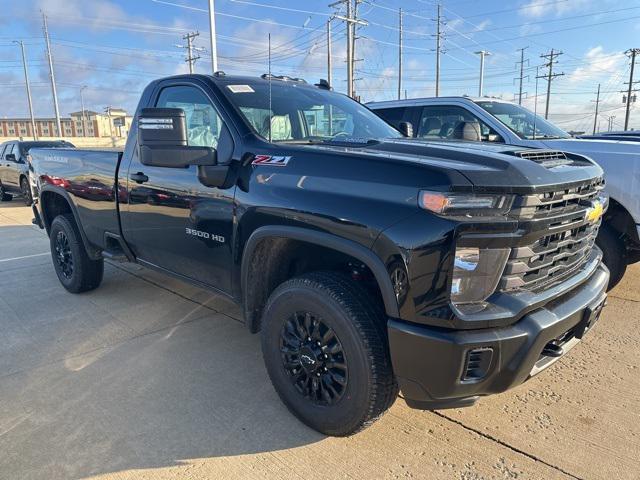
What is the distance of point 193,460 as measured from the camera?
100 inches

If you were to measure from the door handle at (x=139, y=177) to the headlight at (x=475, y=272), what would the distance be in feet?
8.48

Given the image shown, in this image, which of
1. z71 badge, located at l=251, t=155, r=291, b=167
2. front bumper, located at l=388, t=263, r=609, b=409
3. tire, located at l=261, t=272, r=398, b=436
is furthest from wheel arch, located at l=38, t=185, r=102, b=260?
front bumper, located at l=388, t=263, r=609, b=409

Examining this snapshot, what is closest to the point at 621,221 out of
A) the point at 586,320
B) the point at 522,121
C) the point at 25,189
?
the point at 522,121

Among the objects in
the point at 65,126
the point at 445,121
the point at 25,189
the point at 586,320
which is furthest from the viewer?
the point at 65,126

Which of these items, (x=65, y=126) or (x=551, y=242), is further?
(x=65, y=126)

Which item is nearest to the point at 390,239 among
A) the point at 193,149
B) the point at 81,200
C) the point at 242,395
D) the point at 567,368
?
the point at 193,149

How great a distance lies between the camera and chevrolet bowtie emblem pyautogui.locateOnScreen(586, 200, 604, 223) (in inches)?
103

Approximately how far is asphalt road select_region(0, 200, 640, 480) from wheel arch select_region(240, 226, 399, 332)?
654 mm

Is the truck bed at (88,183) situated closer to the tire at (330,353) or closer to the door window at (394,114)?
the tire at (330,353)

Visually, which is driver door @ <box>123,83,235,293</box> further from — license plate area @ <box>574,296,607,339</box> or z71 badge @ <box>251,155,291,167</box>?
license plate area @ <box>574,296,607,339</box>

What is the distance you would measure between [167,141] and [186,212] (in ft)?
2.09

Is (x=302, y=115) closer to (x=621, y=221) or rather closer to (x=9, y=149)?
(x=621, y=221)

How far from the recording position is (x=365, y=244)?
226 centimetres

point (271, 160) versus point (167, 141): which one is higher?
point (167, 141)
